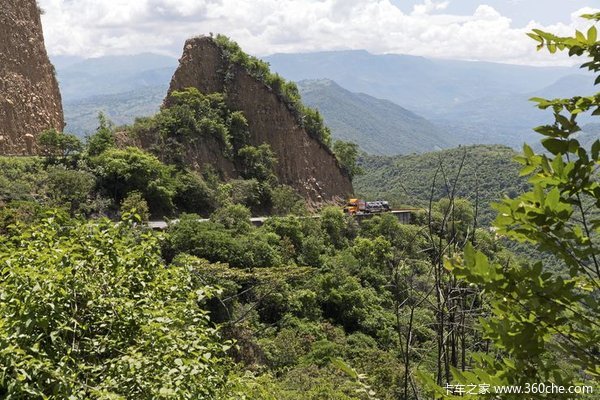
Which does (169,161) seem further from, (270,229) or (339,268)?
(339,268)

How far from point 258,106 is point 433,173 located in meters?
24.7

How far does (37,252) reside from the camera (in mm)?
5336

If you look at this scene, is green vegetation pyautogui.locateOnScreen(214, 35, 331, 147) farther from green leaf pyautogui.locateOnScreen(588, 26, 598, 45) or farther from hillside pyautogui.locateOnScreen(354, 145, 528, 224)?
green leaf pyautogui.locateOnScreen(588, 26, 598, 45)

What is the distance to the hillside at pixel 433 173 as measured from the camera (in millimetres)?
55109

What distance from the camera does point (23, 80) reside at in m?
28.0

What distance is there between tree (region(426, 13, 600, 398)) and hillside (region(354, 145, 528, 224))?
43744 mm

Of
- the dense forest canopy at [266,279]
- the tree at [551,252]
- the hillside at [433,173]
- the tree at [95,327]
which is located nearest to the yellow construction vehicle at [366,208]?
the dense forest canopy at [266,279]

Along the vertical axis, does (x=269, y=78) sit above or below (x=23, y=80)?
above

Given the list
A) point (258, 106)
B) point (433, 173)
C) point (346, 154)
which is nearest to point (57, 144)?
point (258, 106)

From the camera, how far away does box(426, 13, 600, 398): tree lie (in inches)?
76.5

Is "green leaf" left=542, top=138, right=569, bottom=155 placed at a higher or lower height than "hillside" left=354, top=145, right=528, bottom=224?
higher

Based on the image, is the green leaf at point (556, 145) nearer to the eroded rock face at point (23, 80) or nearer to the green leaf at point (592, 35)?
the green leaf at point (592, 35)

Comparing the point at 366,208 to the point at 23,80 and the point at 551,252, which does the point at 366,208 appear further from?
the point at 551,252

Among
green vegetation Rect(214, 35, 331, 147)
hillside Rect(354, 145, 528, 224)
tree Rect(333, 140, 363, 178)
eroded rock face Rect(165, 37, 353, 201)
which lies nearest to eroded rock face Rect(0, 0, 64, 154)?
eroded rock face Rect(165, 37, 353, 201)
